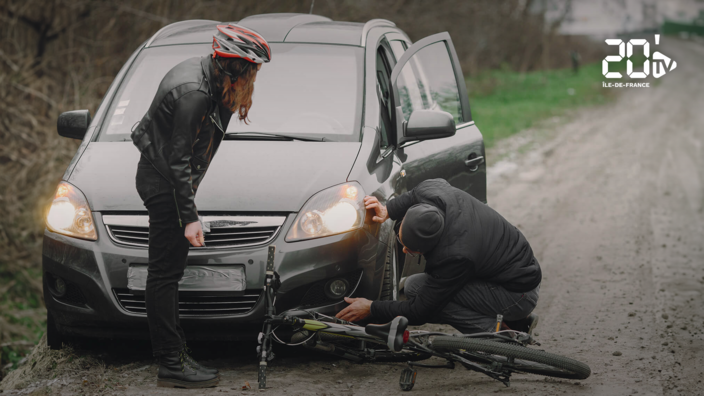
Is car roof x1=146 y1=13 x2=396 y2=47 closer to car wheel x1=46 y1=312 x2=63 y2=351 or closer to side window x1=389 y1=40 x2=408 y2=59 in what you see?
side window x1=389 y1=40 x2=408 y2=59

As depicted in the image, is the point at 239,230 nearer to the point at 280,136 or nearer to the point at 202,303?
the point at 202,303

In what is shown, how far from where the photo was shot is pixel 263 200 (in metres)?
4.02

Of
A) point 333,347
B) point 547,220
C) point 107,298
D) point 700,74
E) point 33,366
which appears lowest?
point 700,74

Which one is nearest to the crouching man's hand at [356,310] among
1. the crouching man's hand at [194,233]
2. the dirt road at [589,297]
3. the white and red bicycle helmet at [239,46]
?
the dirt road at [589,297]

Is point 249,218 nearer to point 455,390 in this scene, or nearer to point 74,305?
point 74,305

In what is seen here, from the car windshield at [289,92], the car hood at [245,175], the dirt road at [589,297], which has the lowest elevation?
the dirt road at [589,297]

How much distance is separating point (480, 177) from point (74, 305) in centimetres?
313

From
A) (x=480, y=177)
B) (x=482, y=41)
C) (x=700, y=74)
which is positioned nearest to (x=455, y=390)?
(x=480, y=177)

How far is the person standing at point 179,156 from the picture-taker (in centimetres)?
369

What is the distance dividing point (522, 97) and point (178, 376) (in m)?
22.9

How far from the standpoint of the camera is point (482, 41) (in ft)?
103

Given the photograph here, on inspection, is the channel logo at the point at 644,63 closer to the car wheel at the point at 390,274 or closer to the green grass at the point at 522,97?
the green grass at the point at 522,97

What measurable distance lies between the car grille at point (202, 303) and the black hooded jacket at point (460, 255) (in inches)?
26.0

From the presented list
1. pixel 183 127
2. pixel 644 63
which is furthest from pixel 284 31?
pixel 644 63
